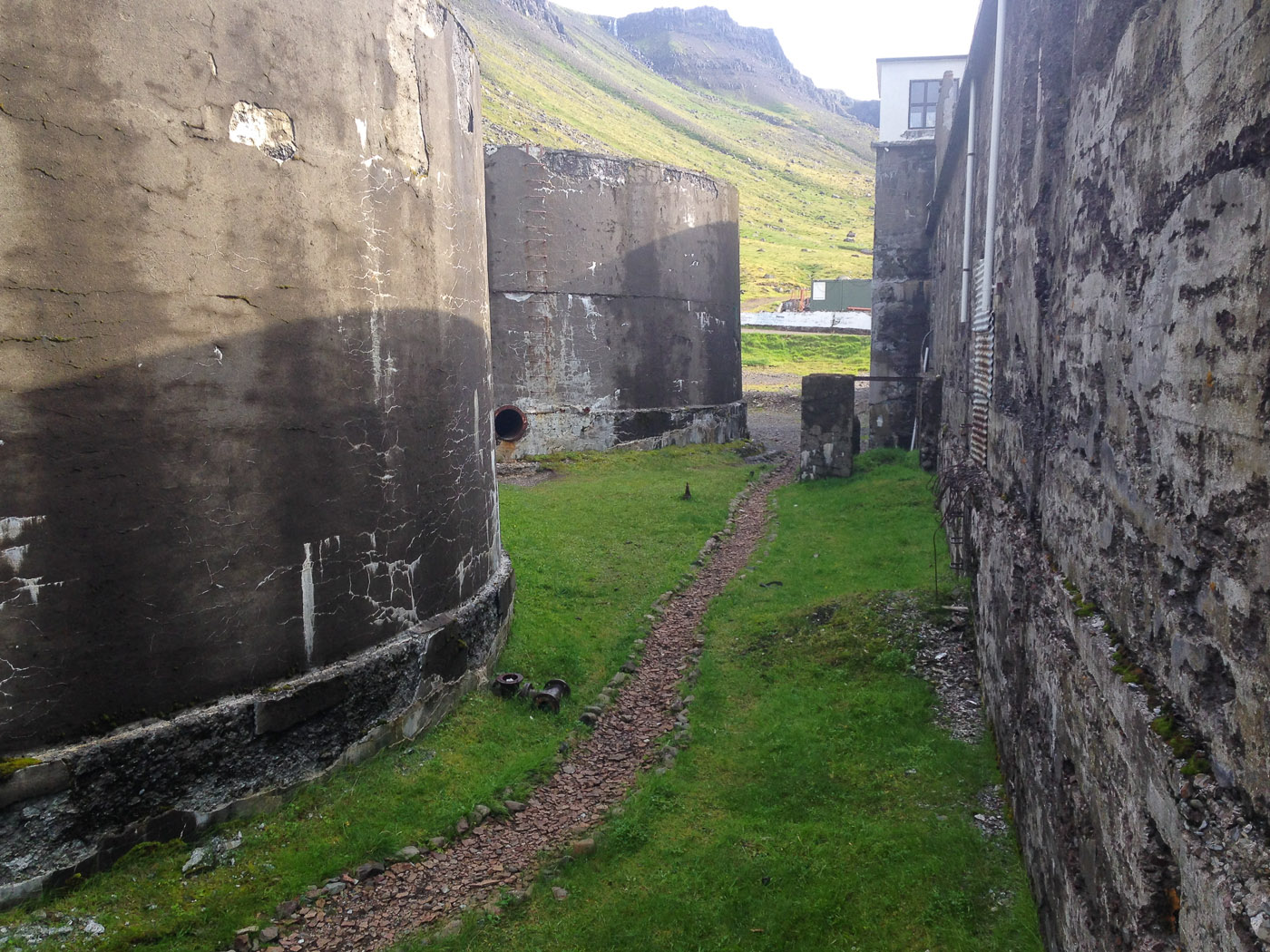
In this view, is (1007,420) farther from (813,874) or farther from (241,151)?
(241,151)

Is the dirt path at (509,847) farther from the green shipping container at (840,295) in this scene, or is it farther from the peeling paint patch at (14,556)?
the green shipping container at (840,295)

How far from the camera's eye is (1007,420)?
6.20 m

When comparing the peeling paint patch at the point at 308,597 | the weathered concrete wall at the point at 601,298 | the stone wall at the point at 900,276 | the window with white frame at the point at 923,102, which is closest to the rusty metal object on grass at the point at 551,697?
the peeling paint patch at the point at 308,597

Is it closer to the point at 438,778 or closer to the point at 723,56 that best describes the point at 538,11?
the point at 723,56

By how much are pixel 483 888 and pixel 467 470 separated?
3.08 m

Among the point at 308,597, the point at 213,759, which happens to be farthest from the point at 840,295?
the point at 213,759

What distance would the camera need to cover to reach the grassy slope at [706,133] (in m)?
66.1

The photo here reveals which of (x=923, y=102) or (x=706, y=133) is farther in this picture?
(x=706, y=133)

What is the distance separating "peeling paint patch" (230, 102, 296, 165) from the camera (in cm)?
466

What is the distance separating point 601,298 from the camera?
16.7m

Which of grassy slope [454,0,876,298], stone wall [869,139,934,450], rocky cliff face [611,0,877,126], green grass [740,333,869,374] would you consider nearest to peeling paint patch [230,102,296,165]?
stone wall [869,139,934,450]

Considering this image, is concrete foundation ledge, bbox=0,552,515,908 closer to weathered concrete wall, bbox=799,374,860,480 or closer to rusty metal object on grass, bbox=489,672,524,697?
rusty metal object on grass, bbox=489,672,524,697

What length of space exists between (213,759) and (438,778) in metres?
1.39

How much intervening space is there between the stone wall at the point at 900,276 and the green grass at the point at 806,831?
10.0 m
